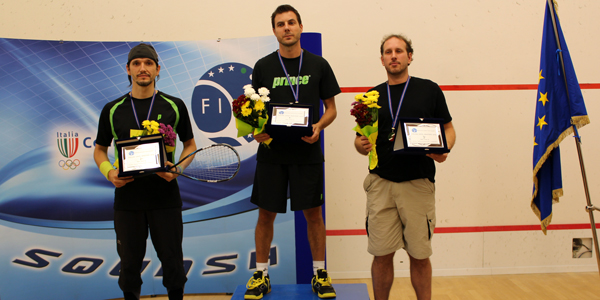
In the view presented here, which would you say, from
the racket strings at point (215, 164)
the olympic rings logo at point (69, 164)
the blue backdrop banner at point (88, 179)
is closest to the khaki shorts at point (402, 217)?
the blue backdrop banner at point (88, 179)

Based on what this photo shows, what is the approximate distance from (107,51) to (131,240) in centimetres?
187

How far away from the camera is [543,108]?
2.98 meters

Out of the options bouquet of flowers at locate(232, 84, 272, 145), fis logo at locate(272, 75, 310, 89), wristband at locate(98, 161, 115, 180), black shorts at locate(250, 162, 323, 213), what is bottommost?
black shorts at locate(250, 162, 323, 213)

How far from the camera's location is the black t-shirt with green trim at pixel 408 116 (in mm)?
2377

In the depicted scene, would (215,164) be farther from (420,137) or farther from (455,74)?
(455,74)

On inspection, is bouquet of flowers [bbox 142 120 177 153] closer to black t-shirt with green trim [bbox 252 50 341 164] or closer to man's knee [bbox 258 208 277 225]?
black t-shirt with green trim [bbox 252 50 341 164]

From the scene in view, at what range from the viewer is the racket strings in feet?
10.5

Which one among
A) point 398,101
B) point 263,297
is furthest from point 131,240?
point 398,101

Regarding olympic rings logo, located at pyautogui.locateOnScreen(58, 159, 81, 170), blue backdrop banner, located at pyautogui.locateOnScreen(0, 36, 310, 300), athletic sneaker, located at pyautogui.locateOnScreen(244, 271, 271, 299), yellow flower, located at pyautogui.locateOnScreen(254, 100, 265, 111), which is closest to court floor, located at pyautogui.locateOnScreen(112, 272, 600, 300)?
blue backdrop banner, located at pyautogui.locateOnScreen(0, 36, 310, 300)

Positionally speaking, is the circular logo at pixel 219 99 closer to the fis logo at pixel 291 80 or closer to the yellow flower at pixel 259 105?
the fis logo at pixel 291 80

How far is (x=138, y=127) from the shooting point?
2.27 meters

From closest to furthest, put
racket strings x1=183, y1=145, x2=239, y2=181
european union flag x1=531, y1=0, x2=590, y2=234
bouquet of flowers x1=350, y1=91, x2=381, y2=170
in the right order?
1. bouquet of flowers x1=350, y1=91, x2=381, y2=170
2. european union flag x1=531, y1=0, x2=590, y2=234
3. racket strings x1=183, y1=145, x2=239, y2=181

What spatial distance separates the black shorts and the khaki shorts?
40 centimetres

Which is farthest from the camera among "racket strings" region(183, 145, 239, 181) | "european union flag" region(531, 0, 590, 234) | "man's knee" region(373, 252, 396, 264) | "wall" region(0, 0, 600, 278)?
"wall" region(0, 0, 600, 278)
